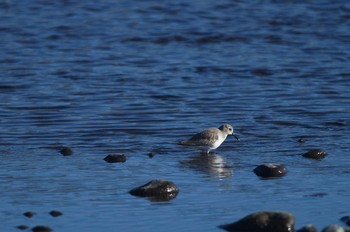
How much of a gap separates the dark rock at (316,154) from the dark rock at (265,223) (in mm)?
3587

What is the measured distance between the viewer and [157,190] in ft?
35.5

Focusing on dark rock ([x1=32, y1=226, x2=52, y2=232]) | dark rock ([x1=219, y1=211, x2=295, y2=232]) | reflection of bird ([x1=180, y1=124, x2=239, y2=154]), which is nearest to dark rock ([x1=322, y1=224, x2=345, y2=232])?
dark rock ([x1=219, y1=211, x2=295, y2=232])

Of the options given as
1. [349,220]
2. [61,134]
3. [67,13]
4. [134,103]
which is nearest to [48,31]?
[67,13]

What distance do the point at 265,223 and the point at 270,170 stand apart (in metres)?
2.41

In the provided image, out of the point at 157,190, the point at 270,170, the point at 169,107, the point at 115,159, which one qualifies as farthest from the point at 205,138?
the point at 169,107

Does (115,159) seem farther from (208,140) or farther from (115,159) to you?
(208,140)

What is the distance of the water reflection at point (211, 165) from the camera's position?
1225 centimetres

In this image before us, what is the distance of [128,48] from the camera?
2525 cm

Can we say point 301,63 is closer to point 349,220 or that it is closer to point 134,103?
point 134,103

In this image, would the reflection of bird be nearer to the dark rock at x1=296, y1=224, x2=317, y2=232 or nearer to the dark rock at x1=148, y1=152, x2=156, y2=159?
the dark rock at x1=148, y1=152, x2=156, y2=159

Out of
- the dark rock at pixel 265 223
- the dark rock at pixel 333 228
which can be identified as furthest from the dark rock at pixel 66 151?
the dark rock at pixel 333 228

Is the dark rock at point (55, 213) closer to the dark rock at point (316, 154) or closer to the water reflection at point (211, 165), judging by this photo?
the water reflection at point (211, 165)

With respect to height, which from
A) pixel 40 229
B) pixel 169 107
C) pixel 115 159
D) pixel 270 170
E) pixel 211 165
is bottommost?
pixel 169 107

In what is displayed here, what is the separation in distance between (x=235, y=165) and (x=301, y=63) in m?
10.2
